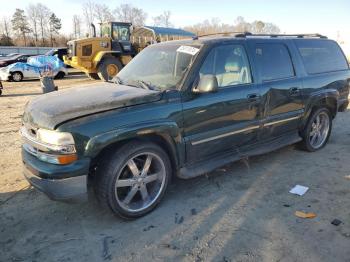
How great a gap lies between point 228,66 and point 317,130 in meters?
2.54

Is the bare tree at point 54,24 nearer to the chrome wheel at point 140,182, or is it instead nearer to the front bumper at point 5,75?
the front bumper at point 5,75

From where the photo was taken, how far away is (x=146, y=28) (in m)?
17.0

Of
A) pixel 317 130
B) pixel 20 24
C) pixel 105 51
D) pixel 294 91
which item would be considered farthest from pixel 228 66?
pixel 20 24

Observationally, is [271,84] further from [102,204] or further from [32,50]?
[32,50]

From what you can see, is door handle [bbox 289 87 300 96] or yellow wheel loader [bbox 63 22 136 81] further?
yellow wheel loader [bbox 63 22 136 81]

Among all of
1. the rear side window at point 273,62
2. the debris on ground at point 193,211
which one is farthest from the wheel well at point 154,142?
the rear side window at point 273,62

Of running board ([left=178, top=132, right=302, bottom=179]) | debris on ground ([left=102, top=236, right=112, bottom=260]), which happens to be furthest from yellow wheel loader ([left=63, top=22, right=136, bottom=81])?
debris on ground ([left=102, top=236, right=112, bottom=260])

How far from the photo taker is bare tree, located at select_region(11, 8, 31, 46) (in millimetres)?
68375

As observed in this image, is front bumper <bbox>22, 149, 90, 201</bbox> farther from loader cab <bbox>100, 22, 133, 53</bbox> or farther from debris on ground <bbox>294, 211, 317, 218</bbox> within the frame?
loader cab <bbox>100, 22, 133, 53</bbox>

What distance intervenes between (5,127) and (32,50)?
38.8m

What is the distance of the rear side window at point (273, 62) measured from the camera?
4.39 metres

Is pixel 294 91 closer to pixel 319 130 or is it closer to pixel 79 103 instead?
pixel 319 130

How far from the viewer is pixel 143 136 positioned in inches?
133

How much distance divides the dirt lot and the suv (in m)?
0.34
